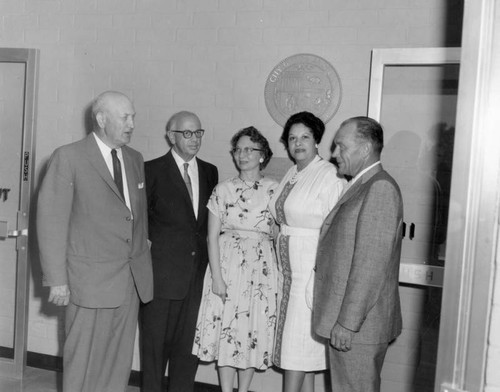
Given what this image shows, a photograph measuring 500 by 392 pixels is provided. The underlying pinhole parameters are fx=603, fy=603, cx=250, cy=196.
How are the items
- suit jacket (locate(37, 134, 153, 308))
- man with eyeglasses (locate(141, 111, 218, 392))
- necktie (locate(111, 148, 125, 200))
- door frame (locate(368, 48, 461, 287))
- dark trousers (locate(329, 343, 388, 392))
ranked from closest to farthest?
dark trousers (locate(329, 343, 388, 392))
suit jacket (locate(37, 134, 153, 308))
necktie (locate(111, 148, 125, 200))
door frame (locate(368, 48, 461, 287))
man with eyeglasses (locate(141, 111, 218, 392))

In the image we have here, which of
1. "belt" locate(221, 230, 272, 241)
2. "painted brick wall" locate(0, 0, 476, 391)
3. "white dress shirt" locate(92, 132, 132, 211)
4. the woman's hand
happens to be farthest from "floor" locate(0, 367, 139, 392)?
"white dress shirt" locate(92, 132, 132, 211)

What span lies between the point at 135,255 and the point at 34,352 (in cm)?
169

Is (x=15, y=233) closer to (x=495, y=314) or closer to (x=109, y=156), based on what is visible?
(x=109, y=156)

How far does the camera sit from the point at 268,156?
3639 mm

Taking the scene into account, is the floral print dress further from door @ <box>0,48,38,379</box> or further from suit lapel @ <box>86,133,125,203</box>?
door @ <box>0,48,38,379</box>

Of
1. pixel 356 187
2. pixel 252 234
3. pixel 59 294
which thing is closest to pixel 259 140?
pixel 252 234

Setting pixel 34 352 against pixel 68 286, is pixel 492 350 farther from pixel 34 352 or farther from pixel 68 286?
pixel 34 352

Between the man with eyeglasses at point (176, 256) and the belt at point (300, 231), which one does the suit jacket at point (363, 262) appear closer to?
the belt at point (300, 231)

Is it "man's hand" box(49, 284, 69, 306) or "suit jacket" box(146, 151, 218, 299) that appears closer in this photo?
"man's hand" box(49, 284, 69, 306)

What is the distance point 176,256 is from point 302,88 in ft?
4.22

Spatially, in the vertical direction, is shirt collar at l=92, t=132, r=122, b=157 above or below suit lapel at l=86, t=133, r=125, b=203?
above

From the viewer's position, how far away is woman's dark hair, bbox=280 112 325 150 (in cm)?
342

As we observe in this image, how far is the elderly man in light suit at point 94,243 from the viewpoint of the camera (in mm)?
3023

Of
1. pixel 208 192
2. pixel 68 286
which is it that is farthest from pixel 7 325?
pixel 208 192
